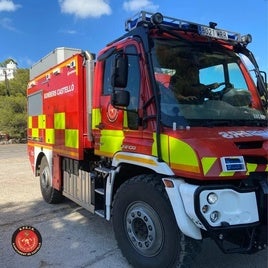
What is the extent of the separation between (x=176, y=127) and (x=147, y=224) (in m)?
1.05

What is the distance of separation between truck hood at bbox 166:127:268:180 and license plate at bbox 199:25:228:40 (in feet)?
4.39

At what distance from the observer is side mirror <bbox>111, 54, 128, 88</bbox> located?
13.4 feet

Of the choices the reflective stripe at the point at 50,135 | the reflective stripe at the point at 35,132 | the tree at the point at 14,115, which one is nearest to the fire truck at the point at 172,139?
the reflective stripe at the point at 50,135

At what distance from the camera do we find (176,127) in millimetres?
3895

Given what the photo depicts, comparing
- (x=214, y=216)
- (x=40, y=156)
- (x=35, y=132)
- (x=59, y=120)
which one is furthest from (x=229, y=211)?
(x=35, y=132)

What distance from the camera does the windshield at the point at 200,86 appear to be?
408 cm

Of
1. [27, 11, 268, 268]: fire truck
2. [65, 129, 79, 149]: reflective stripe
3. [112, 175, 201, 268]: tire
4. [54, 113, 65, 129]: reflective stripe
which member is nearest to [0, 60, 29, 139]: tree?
[54, 113, 65, 129]: reflective stripe

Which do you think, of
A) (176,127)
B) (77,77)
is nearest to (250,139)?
(176,127)

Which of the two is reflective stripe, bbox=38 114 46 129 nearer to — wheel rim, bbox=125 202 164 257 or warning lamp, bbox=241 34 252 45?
wheel rim, bbox=125 202 164 257

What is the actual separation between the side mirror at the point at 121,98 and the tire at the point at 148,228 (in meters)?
0.82

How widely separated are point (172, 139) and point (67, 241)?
2503 mm

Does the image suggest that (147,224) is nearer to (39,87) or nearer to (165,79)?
(165,79)

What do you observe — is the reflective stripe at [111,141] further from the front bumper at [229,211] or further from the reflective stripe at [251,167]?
the reflective stripe at [251,167]

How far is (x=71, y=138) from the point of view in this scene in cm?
614
